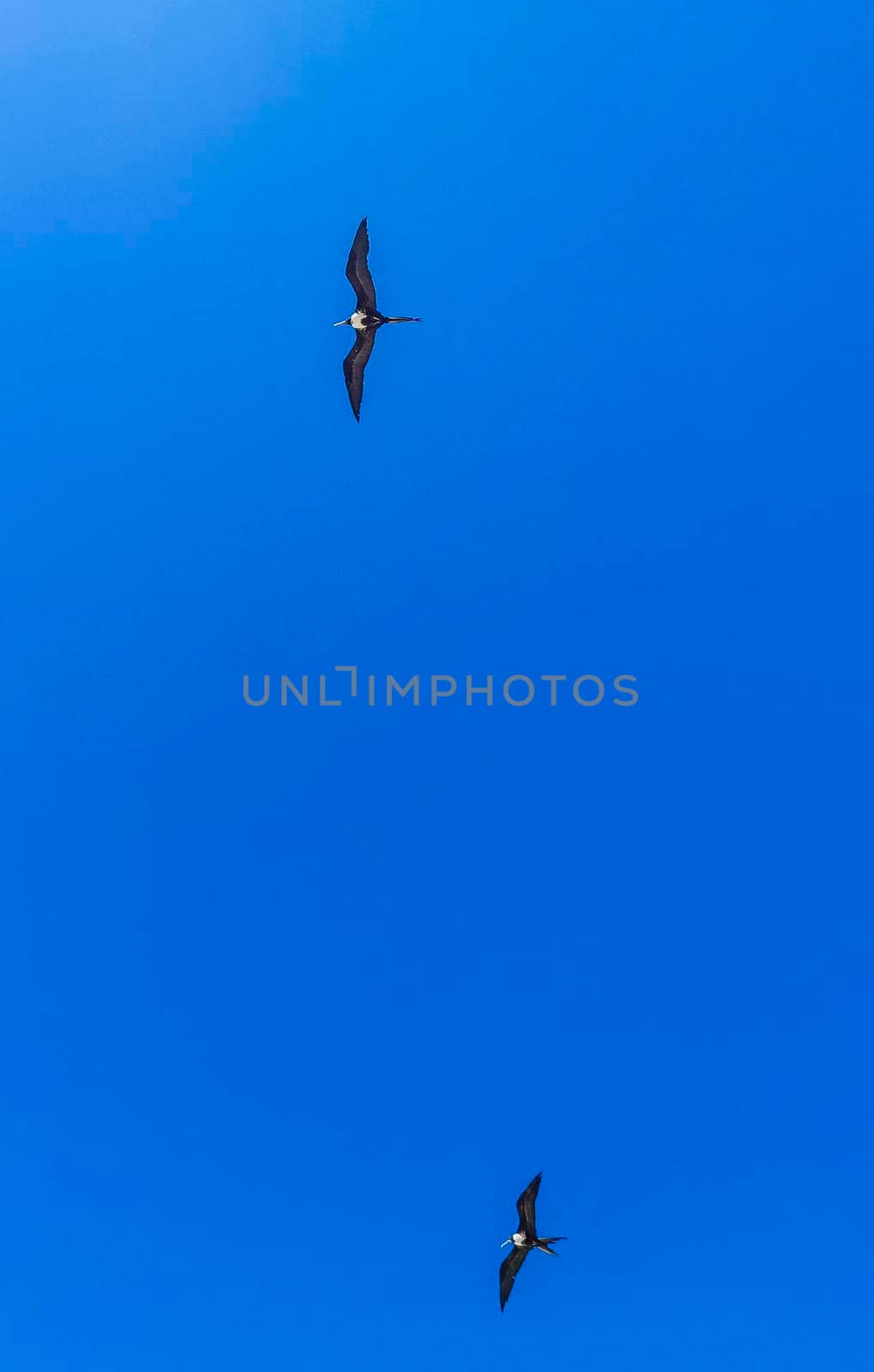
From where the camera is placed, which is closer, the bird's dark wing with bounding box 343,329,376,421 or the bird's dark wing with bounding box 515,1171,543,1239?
the bird's dark wing with bounding box 515,1171,543,1239

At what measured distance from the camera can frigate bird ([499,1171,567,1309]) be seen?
1077cm

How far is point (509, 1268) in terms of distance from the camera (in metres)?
10.9

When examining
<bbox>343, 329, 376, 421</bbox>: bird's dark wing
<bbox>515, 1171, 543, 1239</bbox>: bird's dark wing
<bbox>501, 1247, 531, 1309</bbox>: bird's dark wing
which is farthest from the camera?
<bbox>343, 329, 376, 421</bbox>: bird's dark wing

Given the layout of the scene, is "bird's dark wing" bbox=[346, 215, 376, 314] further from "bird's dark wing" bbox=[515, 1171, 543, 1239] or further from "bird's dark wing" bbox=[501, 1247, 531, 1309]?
"bird's dark wing" bbox=[501, 1247, 531, 1309]

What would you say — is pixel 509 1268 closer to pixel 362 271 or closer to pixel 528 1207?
pixel 528 1207

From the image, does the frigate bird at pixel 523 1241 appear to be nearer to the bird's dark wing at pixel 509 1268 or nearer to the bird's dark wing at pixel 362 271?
the bird's dark wing at pixel 509 1268

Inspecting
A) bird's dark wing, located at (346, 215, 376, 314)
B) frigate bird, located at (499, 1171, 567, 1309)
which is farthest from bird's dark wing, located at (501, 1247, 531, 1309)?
bird's dark wing, located at (346, 215, 376, 314)

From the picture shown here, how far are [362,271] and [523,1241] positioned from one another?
36.8 feet

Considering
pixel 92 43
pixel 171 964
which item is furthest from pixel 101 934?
pixel 92 43

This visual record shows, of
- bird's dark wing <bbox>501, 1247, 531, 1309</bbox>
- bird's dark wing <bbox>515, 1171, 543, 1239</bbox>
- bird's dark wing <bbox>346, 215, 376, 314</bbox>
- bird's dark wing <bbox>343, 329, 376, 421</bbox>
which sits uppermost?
bird's dark wing <bbox>346, 215, 376, 314</bbox>

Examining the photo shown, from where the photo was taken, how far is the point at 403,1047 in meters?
11.3

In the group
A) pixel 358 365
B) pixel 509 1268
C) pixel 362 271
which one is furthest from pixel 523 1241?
pixel 362 271

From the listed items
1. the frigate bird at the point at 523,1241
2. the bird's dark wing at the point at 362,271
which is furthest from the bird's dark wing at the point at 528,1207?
the bird's dark wing at the point at 362,271

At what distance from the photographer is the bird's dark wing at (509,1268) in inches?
428
